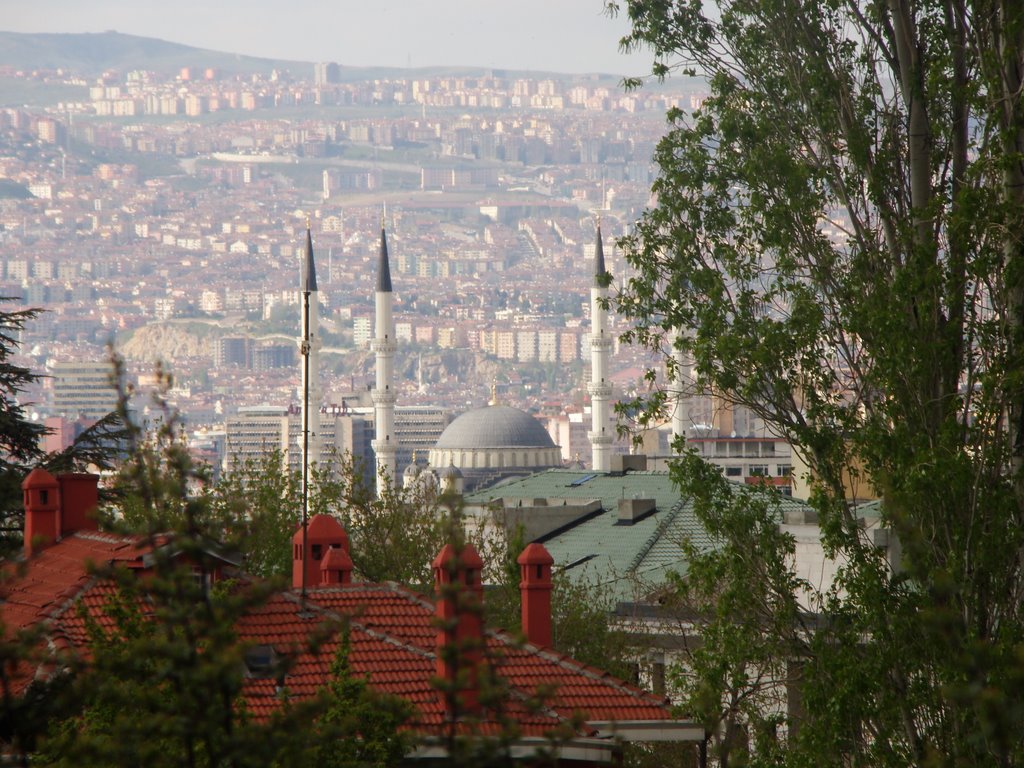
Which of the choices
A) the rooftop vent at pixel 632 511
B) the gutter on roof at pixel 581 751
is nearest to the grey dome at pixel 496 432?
the rooftop vent at pixel 632 511

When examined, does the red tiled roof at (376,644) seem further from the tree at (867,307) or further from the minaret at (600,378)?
the minaret at (600,378)

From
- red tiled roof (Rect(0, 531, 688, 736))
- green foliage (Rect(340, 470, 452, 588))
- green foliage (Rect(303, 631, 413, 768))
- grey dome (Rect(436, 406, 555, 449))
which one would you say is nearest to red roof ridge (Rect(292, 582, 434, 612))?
red tiled roof (Rect(0, 531, 688, 736))

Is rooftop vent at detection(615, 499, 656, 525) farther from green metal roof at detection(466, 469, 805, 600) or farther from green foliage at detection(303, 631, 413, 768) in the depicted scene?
green foliage at detection(303, 631, 413, 768)

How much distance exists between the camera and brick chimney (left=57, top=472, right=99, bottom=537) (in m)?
14.8

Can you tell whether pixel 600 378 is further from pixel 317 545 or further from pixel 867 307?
pixel 867 307

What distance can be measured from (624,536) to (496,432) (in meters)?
81.0

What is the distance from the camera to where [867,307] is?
37.3 feet

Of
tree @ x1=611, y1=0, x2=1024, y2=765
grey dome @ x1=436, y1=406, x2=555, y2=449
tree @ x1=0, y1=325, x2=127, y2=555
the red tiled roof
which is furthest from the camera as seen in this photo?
grey dome @ x1=436, y1=406, x2=555, y2=449

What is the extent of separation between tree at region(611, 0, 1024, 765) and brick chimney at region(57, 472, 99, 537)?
422 centimetres

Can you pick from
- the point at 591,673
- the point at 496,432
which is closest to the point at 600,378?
the point at 496,432

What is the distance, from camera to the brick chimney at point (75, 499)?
14.8 metres

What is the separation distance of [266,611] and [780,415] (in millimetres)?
3249

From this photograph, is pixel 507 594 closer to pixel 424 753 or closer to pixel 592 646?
pixel 592 646

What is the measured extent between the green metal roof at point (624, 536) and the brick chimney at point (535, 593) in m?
9.51
